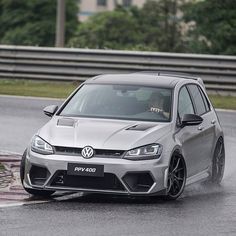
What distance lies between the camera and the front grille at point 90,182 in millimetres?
11070

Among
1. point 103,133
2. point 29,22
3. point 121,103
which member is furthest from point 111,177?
point 29,22

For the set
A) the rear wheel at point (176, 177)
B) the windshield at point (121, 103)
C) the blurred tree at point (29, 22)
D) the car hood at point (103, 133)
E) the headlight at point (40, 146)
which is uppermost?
the windshield at point (121, 103)

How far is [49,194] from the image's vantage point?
11695 mm

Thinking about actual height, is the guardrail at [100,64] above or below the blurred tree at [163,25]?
above

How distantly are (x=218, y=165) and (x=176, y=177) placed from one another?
1.79 m

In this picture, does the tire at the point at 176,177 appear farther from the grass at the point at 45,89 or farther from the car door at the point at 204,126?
the grass at the point at 45,89

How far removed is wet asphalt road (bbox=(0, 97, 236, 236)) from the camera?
963 centimetres

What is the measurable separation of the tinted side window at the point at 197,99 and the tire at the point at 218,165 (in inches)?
18.4

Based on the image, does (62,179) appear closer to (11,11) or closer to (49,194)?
(49,194)

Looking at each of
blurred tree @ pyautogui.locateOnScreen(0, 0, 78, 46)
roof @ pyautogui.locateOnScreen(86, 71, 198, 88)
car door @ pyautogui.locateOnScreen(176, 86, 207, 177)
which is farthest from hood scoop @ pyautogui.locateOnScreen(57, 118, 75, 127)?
blurred tree @ pyautogui.locateOnScreen(0, 0, 78, 46)

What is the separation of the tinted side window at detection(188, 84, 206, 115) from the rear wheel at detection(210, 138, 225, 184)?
471 mm

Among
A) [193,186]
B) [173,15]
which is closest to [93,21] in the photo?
→ [173,15]

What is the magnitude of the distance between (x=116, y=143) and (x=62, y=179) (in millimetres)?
710

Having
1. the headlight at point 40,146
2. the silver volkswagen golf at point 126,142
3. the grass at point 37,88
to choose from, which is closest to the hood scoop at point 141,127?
the silver volkswagen golf at point 126,142
